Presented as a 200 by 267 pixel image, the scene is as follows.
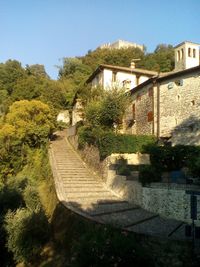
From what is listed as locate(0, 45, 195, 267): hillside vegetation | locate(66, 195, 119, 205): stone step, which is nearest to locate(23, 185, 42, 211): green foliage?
locate(0, 45, 195, 267): hillside vegetation

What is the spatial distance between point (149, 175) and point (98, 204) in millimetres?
3206

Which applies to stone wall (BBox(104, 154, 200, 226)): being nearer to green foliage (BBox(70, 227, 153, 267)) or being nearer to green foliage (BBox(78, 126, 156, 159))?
green foliage (BBox(78, 126, 156, 159))

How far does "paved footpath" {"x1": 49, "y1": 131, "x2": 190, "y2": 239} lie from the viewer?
1510 centimetres

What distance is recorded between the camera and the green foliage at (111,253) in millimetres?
9992

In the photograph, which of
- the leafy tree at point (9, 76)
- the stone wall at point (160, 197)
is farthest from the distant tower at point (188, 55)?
the leafy tree at point (9, 76)

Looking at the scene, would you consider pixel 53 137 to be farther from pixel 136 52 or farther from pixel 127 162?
pixel 136 52

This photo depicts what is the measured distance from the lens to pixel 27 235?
15.4 metres

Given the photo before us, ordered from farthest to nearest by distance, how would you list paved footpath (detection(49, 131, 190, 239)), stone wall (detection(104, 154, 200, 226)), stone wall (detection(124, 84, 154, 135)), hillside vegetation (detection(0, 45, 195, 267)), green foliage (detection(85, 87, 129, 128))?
stone wall (detection(124, 84, 154, 135)) < green foliage (detection(85, 87, 129, 128)) < stone wall (detection(104, 154, 200, 226)) < paved footpath (detection(49, 131, 190, 239)) < hillside vegetation (detection(0, 45, 195, 267))

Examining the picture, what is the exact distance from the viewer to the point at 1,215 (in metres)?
18.2

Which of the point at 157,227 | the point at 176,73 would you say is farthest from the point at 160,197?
the point at 176,73

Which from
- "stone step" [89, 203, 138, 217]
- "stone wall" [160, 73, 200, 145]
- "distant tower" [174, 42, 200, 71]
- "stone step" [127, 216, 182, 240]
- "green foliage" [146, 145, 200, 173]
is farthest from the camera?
"distant tower" [174, 42, 200, 71]

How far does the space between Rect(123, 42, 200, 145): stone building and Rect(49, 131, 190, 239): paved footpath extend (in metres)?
6.64

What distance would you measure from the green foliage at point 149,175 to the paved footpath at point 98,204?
1598 millimetres

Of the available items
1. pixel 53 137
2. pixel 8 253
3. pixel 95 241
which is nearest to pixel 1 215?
pixel 8 253
